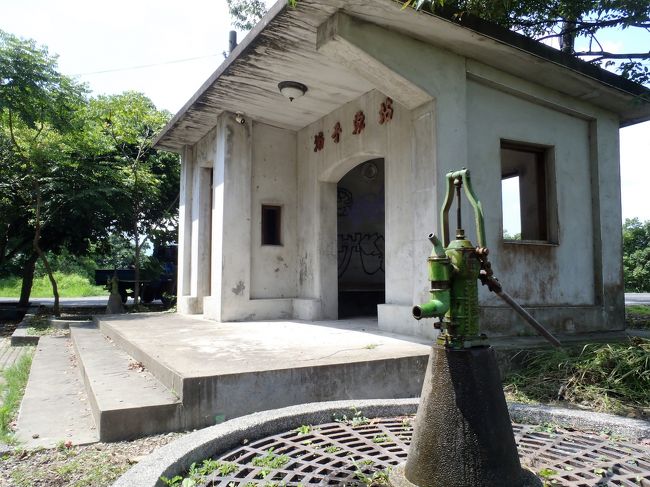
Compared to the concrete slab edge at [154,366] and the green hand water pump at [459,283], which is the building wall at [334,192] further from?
the green hand water pump at [459,283]

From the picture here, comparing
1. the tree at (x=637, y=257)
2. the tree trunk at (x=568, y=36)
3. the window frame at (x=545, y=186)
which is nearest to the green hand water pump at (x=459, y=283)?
the window frame at (x=545, y=186)

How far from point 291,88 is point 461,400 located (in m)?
5.75

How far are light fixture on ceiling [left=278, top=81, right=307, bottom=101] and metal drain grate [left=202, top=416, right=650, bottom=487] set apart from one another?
5.20 meters

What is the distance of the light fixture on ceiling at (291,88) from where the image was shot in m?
6.88

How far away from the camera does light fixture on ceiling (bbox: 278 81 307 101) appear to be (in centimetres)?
688

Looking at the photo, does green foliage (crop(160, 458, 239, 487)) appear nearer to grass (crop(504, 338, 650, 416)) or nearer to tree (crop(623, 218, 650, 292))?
grass (crop(504, 338, 650, 416))

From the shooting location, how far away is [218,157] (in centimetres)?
855

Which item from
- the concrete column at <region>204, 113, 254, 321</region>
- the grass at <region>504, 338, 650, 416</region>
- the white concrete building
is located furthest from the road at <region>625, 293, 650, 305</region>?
the concrete column at <region>204, 113, 254, 321</region>

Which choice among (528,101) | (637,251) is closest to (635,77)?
(528,101)

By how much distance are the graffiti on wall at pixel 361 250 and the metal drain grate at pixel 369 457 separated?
8072 mm

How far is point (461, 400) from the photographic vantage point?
2.00 metres

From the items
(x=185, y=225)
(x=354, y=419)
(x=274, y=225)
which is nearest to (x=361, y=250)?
(x=274, y=225)

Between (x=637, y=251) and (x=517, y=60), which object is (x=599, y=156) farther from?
(x=637, y=251)

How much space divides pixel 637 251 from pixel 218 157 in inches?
1144
